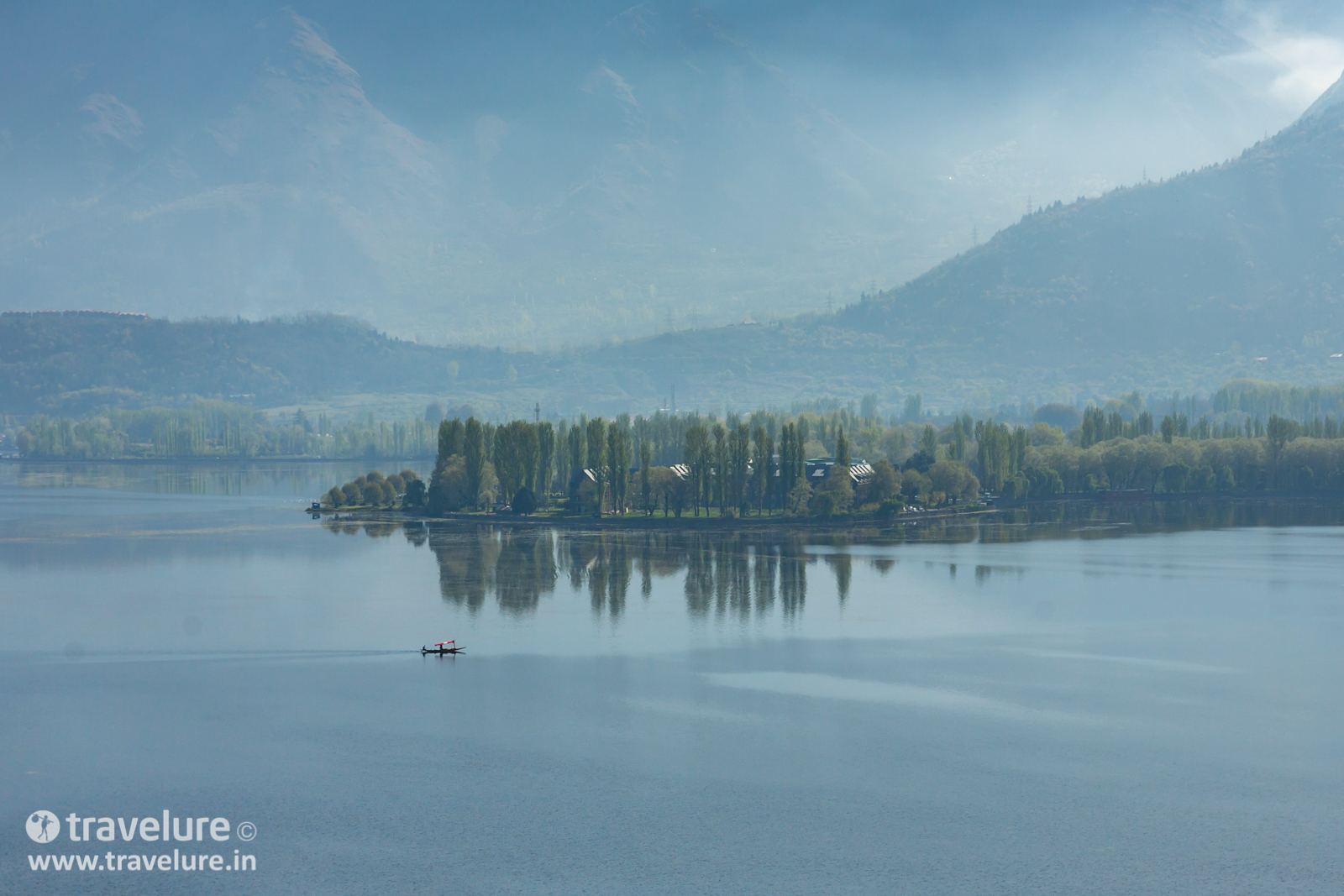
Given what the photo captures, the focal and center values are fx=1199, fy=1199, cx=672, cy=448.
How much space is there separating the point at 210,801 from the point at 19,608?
98.2 feet

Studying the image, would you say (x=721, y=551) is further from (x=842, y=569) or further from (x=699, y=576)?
(x=699, y=576)

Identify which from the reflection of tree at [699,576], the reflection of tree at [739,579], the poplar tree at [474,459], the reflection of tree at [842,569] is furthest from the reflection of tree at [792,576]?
the poplar tree at [474,459]

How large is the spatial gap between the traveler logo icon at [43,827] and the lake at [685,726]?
5.4 inches

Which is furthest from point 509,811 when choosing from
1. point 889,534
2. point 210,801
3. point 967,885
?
point 889,534

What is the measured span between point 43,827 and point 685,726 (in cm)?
1588

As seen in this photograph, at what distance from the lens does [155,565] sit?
220 feet

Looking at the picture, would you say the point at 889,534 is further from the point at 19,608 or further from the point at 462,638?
the point at 19,608

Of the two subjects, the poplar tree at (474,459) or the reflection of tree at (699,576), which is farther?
the poplar tree at (474,459)

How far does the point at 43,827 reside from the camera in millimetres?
26484

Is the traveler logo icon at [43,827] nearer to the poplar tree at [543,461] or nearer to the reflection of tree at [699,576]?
the reflection of tree at [699,576]

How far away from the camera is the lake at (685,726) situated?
25.0 metres

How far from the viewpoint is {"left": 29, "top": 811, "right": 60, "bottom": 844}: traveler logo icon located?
26094 mm

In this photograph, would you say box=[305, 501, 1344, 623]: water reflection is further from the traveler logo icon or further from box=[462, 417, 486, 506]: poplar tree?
the traveler logo icon

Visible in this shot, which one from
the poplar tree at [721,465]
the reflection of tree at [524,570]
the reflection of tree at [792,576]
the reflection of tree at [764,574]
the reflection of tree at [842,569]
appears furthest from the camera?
the poplar tree at [721,465]
